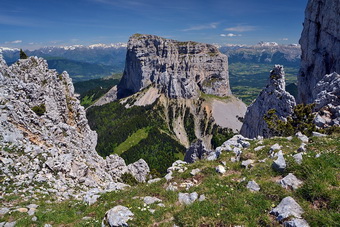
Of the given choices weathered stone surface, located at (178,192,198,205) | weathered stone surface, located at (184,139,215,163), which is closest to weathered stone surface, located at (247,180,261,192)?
weathered stone surface, located at (178,192,198,205)

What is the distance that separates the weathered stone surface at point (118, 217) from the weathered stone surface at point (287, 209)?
853 cm

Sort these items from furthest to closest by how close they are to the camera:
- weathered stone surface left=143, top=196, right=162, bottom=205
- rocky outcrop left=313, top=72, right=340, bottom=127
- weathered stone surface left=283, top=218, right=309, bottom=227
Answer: rocky outcrop left=313, top=72, right=340, bottom=127 < weathered stone surface left=143, top=196, right=162, bottom=205 < weathered stone surface left=283, top=218, right=309, bottom=227

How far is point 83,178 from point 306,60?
8587 cm

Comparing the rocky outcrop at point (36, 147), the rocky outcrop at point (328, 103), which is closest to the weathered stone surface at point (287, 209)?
the rocky outcrop at point (36, 147)

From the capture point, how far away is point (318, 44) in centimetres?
7338

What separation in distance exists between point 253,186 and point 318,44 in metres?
80.5

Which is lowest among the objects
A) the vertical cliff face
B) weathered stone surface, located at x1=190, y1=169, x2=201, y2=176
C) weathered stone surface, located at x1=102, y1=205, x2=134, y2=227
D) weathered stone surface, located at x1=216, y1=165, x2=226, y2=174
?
weathered stone surface, located at x1=102, y1=205, x2=134, y2=227

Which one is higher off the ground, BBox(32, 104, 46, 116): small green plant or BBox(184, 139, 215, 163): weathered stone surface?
BBox(32, 104, 46, 116): small green plant

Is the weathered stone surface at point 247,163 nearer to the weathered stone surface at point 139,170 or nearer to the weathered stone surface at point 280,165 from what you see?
the weathered stone surface at point 280,165

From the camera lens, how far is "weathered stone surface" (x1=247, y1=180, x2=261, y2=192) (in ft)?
46.9

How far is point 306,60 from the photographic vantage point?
79.0 m

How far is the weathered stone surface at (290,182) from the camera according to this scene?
43.9ft

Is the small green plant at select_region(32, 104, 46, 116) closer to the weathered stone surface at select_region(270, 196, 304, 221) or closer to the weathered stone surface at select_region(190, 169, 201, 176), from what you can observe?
the weathered stone surface at select_region(190, 169, 201, 176)

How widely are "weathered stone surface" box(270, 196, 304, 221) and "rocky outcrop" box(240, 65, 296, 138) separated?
4873cm
